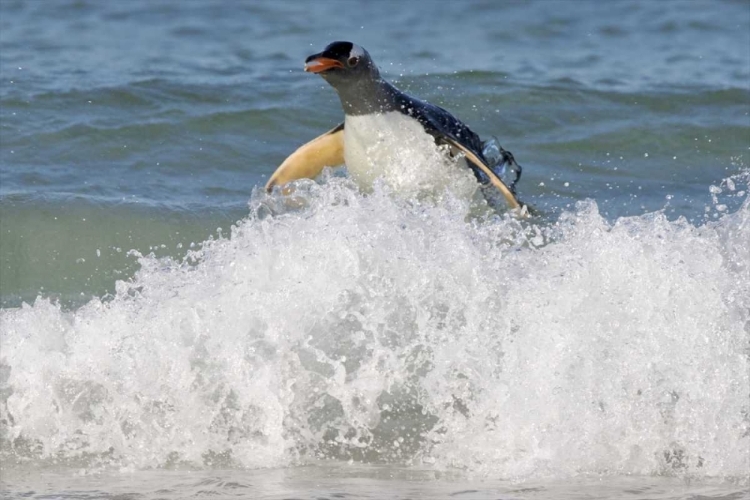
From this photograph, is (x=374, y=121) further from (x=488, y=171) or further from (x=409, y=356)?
(x=409, y=356)

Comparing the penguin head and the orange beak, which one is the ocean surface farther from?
the orange beak

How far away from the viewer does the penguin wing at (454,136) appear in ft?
21.1

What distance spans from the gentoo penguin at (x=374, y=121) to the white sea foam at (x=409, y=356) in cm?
162

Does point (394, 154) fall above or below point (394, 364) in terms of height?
above

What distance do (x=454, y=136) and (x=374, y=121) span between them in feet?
1.60

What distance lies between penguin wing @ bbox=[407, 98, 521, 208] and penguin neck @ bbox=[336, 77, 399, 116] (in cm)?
19

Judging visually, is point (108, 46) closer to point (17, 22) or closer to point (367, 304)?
point (17, 22)

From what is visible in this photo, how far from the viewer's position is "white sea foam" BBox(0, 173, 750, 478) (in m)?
4.17

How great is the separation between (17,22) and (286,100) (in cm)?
488

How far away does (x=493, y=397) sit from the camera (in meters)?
4.23

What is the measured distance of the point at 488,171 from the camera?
6.48m

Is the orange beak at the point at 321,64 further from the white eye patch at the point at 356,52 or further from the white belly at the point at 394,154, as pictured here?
the white belly at the point at 394,154

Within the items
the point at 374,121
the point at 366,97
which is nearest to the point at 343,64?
the point at 366,97

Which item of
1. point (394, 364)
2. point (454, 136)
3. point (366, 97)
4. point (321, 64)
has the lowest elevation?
point (394, 364)
